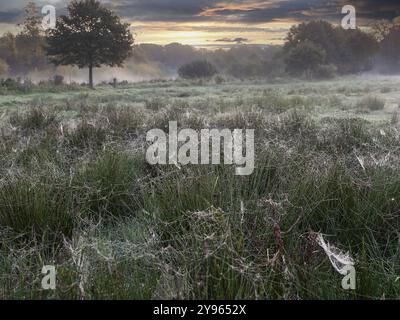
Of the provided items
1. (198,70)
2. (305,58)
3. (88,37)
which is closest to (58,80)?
(88,37)

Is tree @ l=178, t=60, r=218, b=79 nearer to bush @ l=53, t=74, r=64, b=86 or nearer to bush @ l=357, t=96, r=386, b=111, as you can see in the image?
bush @ l=53, t=74, r=64, b=86

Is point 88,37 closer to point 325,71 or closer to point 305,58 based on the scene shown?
point 305,58

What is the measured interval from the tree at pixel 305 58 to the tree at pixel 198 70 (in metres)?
4.03

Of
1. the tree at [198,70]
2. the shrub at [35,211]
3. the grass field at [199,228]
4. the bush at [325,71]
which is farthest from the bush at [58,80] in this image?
the shrub at [35,211]

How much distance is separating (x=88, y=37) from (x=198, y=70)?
6938 millimetres

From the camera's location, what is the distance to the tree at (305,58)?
24.3m

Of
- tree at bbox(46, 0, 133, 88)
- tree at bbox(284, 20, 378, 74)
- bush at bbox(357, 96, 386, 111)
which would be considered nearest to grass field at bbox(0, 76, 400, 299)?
bush at bbox(357, 96, 386, 111)

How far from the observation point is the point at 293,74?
26562 millimetres

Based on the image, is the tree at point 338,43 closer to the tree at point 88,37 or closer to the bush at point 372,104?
the tree at point 88,37

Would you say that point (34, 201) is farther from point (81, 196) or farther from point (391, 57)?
point (391, 57)

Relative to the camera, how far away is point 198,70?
25.9 metres

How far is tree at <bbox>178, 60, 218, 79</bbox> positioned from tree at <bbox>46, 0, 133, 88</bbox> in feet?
13.9

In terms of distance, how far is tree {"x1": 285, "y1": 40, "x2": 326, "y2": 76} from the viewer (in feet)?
79.8
